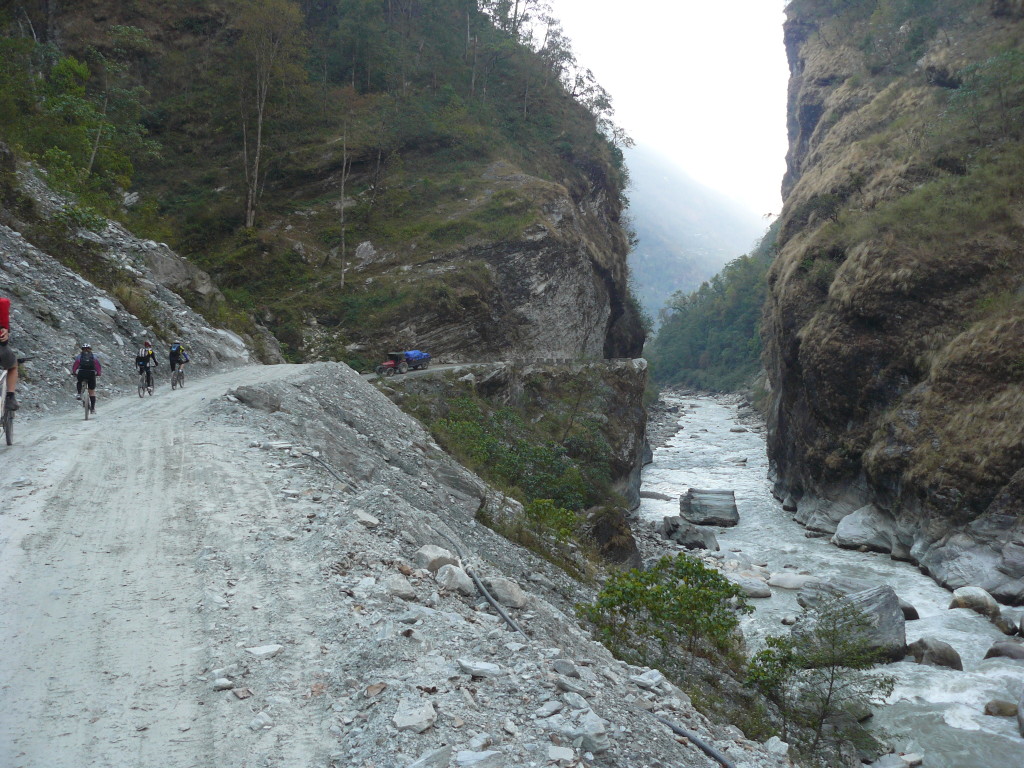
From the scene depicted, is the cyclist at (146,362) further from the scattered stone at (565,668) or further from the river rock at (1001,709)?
the river rock at (1001,709)

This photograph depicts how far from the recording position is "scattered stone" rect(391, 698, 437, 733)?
3756 mm

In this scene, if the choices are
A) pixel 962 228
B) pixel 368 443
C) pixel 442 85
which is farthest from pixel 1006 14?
pixel 368 443

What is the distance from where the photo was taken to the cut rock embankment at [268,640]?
3.68 meters

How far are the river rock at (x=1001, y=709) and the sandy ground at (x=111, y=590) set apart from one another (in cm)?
1367

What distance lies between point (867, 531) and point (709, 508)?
22.3 feet

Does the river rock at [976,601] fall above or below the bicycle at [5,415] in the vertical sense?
below

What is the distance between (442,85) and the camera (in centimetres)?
4931

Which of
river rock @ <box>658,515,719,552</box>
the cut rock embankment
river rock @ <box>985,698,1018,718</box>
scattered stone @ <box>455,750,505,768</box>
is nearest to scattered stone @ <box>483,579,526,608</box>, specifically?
the cut rock embankment

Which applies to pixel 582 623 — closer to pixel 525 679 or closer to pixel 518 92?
pixel 525 679

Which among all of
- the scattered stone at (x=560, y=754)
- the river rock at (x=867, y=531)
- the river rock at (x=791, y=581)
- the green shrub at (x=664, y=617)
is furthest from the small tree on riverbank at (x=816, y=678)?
the river rock at (x=867, y=531)

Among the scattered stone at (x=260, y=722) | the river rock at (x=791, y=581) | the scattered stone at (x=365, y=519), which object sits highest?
the scattered stone at (x=365, y=519)

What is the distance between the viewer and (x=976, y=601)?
17.9m

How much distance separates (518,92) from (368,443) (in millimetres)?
48162

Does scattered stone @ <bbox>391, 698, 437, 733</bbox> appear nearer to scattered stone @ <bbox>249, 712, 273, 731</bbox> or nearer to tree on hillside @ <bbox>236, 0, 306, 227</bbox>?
scattered stone @ <bbox>249, 712, 273, 731</bbox>
